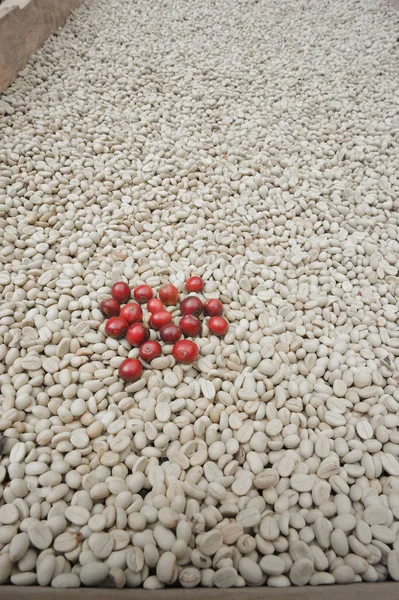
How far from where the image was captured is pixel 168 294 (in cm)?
179

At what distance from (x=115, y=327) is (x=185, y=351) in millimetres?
339

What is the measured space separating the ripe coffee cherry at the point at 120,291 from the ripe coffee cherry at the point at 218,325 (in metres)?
0.44

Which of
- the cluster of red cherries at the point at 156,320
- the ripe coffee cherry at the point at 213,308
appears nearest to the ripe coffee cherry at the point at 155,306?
the cluster of red cherries at the point at 156,320

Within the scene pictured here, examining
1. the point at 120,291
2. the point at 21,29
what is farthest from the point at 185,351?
the point at 21,29

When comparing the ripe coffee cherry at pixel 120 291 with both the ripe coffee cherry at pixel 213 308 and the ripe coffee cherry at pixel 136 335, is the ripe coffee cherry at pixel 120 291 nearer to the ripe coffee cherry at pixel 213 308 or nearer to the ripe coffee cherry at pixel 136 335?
the ripe coffee cherry at pixel 136 335

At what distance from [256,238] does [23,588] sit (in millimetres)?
1858

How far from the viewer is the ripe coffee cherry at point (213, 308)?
1779 millimetres

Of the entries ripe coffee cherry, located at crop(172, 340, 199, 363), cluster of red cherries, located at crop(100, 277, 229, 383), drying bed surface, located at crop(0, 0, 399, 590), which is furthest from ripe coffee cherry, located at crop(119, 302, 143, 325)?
ripe coffee cherry, located at crop(172, 340, 199, 363)

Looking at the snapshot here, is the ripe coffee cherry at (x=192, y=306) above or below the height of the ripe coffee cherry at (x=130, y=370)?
above

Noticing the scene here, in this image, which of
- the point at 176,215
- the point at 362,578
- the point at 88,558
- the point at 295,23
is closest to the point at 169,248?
the point at 176,215

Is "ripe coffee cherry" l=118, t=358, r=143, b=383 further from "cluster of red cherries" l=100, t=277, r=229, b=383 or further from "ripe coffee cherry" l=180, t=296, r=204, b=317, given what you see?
"ripe coffee cherry" l=180, t=296, r=204, b=317

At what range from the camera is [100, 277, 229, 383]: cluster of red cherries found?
5.28 ft

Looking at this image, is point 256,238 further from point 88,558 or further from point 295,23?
point 295,23

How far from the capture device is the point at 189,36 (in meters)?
4.14
